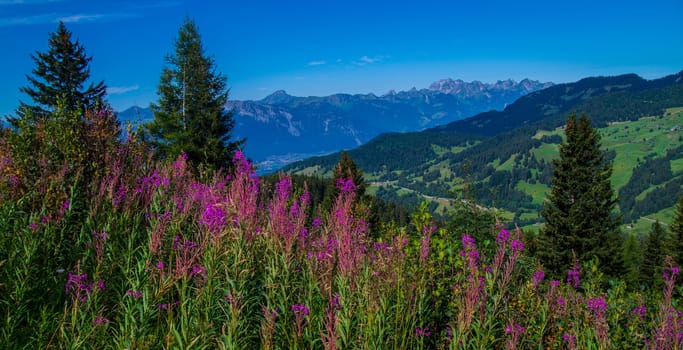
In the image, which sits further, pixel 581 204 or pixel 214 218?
pixel 581 204

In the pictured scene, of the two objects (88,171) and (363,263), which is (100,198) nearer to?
(88,171)

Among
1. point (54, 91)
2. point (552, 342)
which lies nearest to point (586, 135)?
point (552, 342)

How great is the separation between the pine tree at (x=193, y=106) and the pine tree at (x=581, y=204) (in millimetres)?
31991

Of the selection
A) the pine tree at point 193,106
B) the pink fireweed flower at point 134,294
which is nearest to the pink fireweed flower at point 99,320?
the pink fireweed flower at point 134,294

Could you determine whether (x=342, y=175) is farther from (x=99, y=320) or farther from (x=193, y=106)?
(x=193, y=106)

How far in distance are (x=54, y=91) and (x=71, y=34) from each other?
6.37m

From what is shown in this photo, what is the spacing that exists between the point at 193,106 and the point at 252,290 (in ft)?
110

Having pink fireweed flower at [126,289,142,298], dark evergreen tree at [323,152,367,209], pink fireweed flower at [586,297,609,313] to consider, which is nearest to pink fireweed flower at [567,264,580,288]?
pink fireweed flower at [586,297,609,313]

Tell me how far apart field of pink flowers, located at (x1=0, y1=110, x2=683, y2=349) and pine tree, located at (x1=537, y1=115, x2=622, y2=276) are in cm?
3612

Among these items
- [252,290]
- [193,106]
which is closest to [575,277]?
[252,290]

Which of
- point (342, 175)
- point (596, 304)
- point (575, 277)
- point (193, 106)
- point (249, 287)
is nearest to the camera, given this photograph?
point (249, 287)

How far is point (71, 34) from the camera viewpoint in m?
38.0

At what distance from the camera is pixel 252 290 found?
4027mm

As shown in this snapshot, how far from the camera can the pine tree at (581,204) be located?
1454 inches
